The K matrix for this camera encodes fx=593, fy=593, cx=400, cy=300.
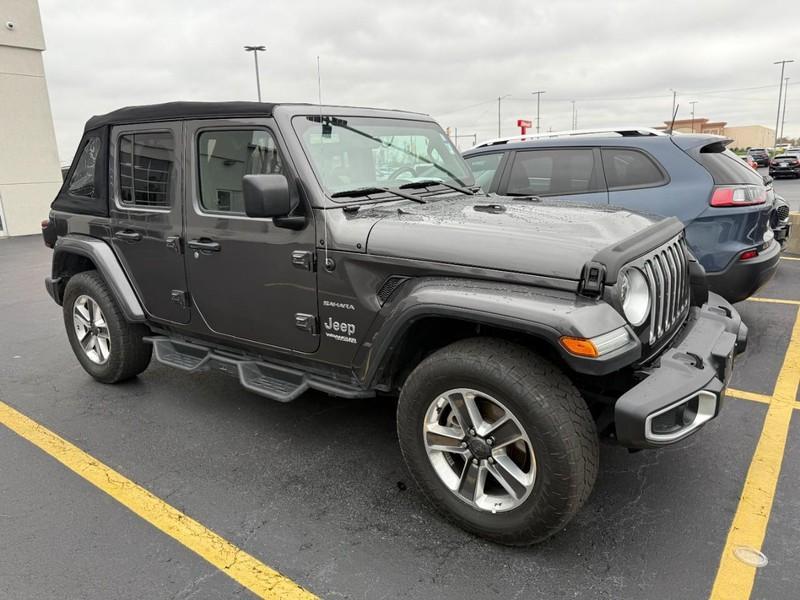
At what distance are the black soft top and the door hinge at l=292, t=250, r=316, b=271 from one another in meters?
0.77

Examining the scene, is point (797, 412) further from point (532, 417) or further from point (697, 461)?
point (532, 417)

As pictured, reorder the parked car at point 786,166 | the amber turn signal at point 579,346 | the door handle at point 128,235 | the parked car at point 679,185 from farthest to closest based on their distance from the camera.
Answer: the parked car at point 786,166
the parked car at point 679,185
the door handle at point 128,235
the amber turn signal at point 579,346

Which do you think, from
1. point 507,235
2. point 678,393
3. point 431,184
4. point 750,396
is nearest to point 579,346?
point 678,393

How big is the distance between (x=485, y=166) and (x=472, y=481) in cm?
413

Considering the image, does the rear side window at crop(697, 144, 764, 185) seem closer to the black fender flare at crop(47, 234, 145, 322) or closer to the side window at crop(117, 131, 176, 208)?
the side window at crop(117, 131, 176, 208)

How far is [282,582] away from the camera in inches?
94.3

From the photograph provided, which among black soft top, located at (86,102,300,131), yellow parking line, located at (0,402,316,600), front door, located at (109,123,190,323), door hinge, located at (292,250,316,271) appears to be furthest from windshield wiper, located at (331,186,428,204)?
yellow parking line, located at (0,402,316,600)

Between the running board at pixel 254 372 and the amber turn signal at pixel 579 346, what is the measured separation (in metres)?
1.18

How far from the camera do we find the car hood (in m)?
2.38

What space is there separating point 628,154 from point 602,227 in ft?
9.52

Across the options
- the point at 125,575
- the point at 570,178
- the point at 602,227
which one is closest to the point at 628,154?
the point at 570,178

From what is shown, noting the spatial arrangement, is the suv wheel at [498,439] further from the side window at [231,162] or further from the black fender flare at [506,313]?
the side window at [231,162]

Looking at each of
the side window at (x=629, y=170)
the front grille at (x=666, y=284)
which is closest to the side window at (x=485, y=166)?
the side window at (x=629, y=170)

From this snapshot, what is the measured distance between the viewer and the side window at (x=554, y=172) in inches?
213
